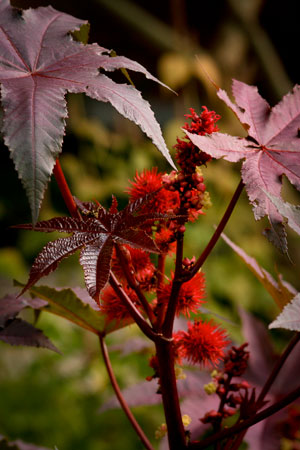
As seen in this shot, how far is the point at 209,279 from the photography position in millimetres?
2084

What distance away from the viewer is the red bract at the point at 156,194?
453mm

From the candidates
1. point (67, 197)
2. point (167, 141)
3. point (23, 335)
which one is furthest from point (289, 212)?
point (167, 141)

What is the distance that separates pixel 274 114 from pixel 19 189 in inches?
76.5

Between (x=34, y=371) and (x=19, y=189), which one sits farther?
(x=19, y=189)

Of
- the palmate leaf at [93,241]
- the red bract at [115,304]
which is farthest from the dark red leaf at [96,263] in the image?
the red bract at [115,304]

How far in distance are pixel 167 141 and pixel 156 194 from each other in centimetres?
181

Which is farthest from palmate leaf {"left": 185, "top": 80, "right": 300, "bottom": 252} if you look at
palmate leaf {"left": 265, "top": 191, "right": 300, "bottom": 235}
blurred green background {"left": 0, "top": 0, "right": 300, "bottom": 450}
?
blurred green background {"left": 0, "top": 0, "right": 300, "bottom": 450}

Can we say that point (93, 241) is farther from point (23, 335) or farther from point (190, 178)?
point (23, 335)

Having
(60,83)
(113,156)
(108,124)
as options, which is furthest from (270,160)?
(108,124)

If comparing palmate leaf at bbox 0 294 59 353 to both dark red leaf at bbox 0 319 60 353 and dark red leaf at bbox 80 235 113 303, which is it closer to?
dark red leaf at bbox 0 319 60 353

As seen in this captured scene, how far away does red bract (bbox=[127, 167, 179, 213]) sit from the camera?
0.45 meters

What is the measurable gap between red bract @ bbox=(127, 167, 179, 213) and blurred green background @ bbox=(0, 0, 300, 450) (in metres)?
1.15

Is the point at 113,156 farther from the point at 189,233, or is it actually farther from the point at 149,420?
the point at 149,420

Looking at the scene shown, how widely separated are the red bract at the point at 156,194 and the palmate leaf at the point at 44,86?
0.22 ft
